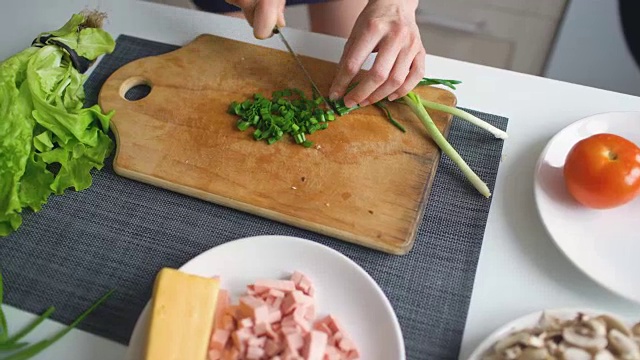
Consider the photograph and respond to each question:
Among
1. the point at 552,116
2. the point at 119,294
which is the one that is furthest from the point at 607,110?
the point at 119,294

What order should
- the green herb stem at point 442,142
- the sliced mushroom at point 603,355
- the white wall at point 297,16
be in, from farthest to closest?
the white wall at point 297,16
the green herb stem at point 442,142
the sliced mushroom at point 603,355

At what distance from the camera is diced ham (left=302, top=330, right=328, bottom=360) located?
0.91 meters

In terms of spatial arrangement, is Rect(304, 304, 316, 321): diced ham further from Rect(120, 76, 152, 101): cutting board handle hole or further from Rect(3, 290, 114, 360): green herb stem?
Rect(120, 76, 152, 101): cutting board handle hole

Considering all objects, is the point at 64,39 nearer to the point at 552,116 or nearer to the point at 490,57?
the point at 552,116

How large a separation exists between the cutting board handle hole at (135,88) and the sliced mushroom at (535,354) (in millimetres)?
968

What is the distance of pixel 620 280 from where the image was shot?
3.36 feet

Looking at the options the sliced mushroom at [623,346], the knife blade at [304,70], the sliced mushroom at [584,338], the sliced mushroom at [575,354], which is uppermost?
the knife blade at [304,70]

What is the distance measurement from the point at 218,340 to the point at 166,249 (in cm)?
26

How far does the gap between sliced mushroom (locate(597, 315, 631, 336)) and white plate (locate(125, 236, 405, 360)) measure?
304 millimetres

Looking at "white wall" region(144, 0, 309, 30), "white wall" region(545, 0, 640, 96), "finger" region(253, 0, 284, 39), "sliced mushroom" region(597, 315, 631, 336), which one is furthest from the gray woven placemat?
"white wall" region(144, 0, 309, 30)

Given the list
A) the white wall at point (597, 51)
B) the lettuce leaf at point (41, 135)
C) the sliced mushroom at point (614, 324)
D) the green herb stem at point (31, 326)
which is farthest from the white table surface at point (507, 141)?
the white wall at point (597, 51)

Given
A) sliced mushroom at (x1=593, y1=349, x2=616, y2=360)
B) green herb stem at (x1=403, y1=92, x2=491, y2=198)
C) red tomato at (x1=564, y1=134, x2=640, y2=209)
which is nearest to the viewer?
sliced mushroom at (x1=593, y1=349, x2=616, y2=360)

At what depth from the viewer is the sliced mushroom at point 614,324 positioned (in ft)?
2.94

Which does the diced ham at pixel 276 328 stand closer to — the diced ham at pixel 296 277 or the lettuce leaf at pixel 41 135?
the diced ham at pixel 296 277
